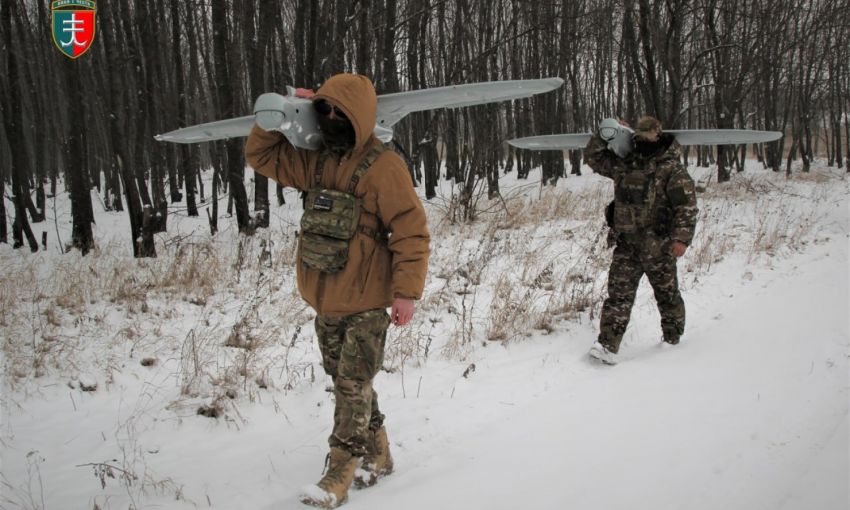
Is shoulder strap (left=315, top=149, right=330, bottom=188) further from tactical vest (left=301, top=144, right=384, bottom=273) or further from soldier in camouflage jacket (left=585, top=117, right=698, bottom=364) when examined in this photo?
soldier in camouflage jacket (left=585, top=117, right=698, bottom=364)

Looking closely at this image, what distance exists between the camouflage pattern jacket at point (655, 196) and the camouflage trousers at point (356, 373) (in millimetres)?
2677

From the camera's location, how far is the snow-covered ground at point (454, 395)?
2523 mm

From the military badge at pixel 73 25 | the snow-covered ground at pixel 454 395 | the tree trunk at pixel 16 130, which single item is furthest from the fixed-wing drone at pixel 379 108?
the tree trunk at pixel 16 130

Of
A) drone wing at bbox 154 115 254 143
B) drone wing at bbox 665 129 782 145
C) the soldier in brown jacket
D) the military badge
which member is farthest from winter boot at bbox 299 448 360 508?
the military badge

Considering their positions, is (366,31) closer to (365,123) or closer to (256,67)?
(256,67)

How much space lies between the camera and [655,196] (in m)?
4.14

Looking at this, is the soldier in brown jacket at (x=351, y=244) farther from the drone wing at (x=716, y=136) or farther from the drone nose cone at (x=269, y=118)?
the drone wing at (x=716, y=136)

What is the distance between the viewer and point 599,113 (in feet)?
86.5

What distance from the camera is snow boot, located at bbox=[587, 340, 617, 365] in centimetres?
411

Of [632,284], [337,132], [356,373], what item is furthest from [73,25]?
[632,284]

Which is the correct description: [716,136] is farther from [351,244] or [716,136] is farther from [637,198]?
[351,244]

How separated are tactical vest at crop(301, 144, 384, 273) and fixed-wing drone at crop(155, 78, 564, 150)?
0.27m

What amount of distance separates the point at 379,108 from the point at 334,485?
188 cm

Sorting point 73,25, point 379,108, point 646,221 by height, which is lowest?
point 646,221
